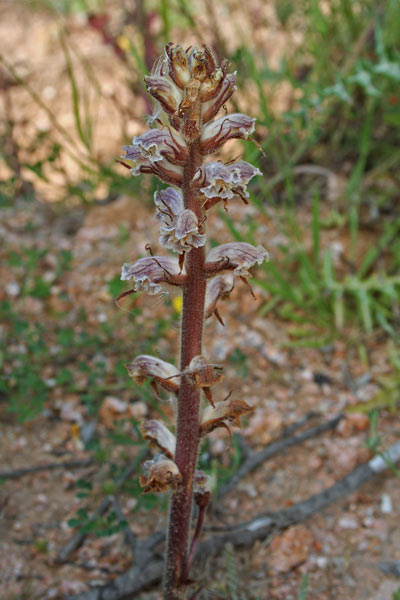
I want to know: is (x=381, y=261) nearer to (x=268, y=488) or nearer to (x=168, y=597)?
(x=268, y=488)

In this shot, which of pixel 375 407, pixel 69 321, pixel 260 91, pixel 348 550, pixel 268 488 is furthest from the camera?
pixel 69 321

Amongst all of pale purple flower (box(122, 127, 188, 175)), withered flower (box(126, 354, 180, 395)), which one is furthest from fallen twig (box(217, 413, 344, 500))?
pale purple flower (box(122, 127, 188, 175))

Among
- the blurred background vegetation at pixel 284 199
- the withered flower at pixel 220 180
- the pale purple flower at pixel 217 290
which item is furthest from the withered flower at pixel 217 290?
the blurred background vegetation at pixel 284 199

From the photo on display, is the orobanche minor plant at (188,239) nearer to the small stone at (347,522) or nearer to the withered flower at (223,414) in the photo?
the withered flower at (223,414)

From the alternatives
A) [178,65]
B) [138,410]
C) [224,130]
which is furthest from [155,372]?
[138,410]

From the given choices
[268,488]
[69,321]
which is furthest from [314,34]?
[268,488]

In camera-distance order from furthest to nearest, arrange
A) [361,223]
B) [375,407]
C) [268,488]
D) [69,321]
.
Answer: [361,223], [69,321], [375,407], [268,488]

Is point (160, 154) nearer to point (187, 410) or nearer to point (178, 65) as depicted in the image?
point (178, 65)
